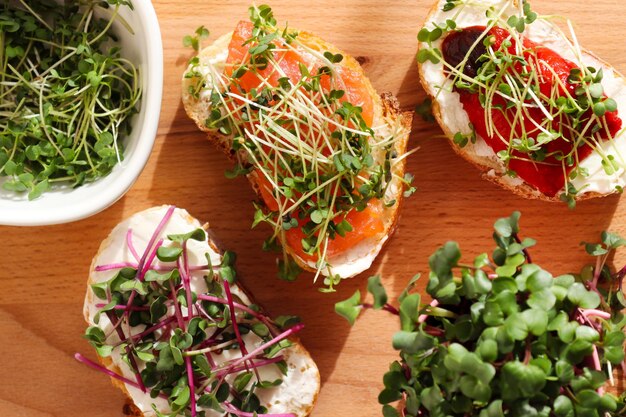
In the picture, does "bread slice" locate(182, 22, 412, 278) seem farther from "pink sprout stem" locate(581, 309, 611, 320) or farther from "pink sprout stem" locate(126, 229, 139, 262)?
"pink sprout stem" locate(581, 309, 611, 320)

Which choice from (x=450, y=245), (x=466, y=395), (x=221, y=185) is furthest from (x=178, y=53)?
(x=466, y=395)

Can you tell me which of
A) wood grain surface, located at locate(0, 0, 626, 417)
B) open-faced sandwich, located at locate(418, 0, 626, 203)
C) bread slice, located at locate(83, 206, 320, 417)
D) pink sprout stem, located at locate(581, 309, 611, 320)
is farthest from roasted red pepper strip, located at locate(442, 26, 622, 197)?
bread slice, located at locate(83, 206, 320, 417)

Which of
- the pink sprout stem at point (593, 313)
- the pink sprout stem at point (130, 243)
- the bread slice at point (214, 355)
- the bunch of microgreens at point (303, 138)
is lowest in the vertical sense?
the bread slice at point (214, 355)

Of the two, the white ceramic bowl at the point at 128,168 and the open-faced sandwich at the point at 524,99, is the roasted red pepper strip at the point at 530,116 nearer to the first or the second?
the open-faced sandwich at the point at 524,99

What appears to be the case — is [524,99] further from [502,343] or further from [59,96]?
[59,96]

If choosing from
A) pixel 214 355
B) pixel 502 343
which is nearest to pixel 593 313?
pixel 502 343

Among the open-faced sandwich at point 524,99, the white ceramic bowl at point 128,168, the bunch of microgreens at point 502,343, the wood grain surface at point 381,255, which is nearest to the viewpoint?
the bunch of microgreens at point 502,343

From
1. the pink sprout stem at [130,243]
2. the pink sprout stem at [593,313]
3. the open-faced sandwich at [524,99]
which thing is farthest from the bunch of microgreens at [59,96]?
the pink sprout stem at [593,313]

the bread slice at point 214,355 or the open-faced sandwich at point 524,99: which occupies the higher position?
the open-faced sandwich at point 524,99

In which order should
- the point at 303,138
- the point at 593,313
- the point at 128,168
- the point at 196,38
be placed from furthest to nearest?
the point at 196,38
the point at 303,138
the point at 128,168
the point at 593,313
